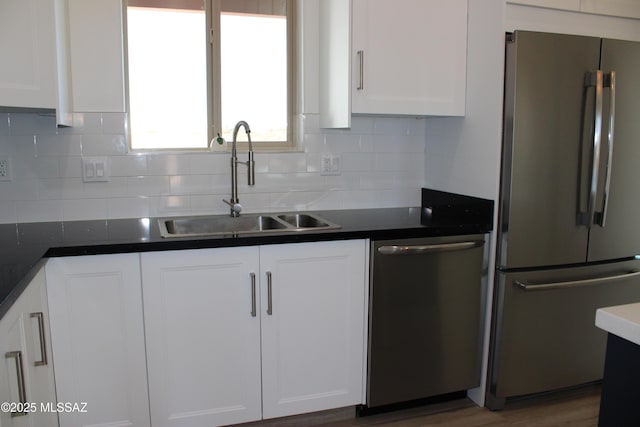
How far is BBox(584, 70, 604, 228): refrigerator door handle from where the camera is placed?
2252 mm

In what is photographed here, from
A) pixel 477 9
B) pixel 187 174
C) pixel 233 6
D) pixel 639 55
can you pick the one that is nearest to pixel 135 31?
pixel 233 6

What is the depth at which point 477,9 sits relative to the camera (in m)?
2.40

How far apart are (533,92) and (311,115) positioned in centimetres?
110

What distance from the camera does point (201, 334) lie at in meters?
2.05

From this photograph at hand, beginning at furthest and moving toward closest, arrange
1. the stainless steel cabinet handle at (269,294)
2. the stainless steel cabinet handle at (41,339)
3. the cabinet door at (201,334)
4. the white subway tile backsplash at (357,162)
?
the white subway tile backsplash at (357,162) → the stainless steel cabinet handle at (269,294) → the cabinet door at (201,334) → the stainless steel cabinet handle at (41,339)

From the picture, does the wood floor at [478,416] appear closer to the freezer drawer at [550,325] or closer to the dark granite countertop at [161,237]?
the freezer drawer at [550,325]

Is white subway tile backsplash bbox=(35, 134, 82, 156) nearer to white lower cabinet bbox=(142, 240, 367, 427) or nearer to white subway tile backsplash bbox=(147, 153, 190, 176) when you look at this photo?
white subway tile backsplash bbox=(147, 153, 190, 176)

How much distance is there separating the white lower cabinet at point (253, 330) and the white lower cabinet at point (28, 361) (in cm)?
35

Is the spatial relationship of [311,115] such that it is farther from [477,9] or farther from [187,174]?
[477,9]

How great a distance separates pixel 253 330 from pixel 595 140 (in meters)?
1.74

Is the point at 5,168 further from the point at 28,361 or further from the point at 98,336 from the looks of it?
the point at 28,361

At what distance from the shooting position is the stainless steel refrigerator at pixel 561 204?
2.21 metres

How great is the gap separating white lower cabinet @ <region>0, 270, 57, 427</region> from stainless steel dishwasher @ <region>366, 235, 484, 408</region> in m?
1.28

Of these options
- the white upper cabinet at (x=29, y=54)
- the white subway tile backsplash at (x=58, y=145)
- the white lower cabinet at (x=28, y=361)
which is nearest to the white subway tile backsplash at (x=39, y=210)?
the white subway tile backsplash at (x=58, y=145)
